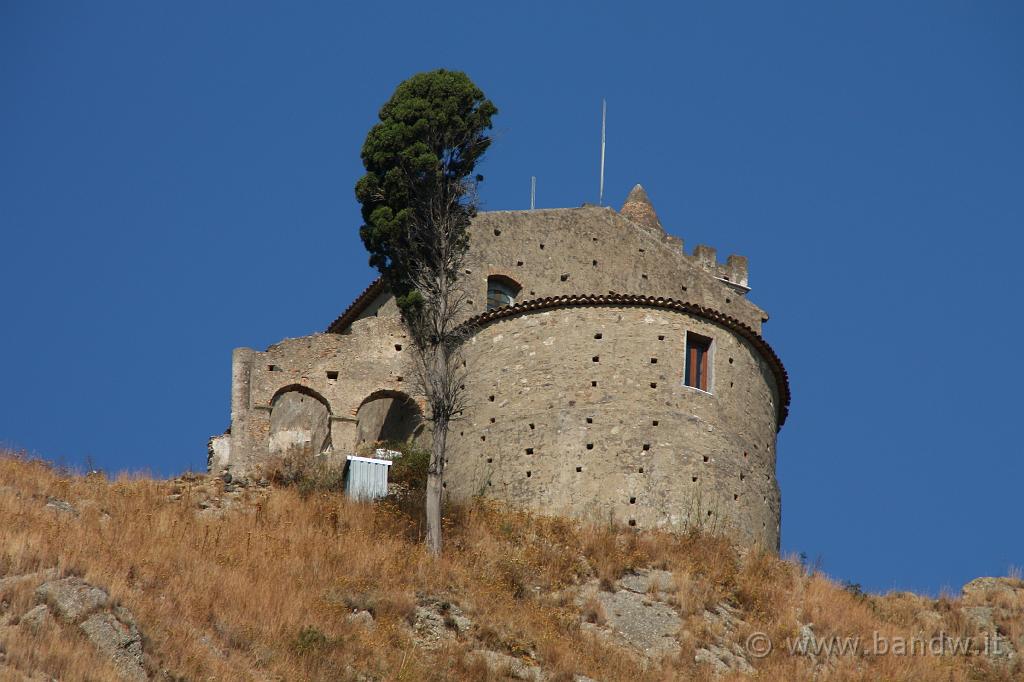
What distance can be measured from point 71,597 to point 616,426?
45.8 ft

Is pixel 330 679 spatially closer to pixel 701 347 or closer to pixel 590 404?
pixel 590 404

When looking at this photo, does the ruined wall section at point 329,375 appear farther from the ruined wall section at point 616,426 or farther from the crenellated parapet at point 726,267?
the crenellated parapet at point 726,267

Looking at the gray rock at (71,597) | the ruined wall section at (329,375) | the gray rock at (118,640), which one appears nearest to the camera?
the gray rock at (118,640)

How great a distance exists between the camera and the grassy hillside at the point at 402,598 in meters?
26.6

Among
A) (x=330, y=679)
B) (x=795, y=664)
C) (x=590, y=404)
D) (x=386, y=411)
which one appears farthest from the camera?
(x=386, y=411)

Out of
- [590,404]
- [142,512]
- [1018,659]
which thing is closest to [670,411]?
[590,404]

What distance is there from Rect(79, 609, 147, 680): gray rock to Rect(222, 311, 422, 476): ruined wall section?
13313 millimetres

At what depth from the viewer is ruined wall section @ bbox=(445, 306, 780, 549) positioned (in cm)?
3606

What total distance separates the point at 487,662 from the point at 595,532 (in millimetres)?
6558

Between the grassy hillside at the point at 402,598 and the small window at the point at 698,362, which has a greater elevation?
the small window at the point at 698,362

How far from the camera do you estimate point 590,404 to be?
121 ft

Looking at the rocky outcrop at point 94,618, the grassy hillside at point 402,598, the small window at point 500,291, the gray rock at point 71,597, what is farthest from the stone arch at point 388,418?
the rocky outcrop at point 94,618

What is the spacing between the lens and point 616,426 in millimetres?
36531

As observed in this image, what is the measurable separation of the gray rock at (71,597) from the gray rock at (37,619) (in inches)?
7.4
